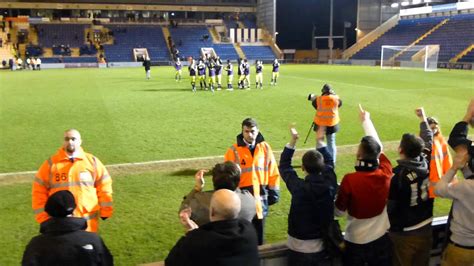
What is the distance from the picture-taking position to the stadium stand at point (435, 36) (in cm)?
4759

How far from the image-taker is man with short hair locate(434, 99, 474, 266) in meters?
3.87

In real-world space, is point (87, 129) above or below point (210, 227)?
below

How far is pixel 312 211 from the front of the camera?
4102mm

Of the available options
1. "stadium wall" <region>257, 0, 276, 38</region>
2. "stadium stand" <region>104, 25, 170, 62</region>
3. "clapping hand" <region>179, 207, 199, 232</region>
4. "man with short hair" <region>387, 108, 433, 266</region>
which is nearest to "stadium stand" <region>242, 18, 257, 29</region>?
"stadium wall" <region>257, 0, 276, 38</region>

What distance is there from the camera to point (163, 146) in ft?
40.0

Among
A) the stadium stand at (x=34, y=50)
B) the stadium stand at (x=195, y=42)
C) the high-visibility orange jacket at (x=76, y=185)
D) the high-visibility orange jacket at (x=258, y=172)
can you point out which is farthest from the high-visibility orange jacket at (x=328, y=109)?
the stadium stand at (x=34, y=50)

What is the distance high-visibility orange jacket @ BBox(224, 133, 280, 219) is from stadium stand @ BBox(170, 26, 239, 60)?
56628 millimetres

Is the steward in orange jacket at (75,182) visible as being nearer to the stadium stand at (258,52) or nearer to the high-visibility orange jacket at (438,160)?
the high-visibility orange jacket at (438,160)

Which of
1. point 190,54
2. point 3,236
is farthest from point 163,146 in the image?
point 190,54

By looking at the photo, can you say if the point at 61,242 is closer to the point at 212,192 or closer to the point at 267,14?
the point at 212,192

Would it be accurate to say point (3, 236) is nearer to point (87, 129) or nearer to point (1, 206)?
point (1, 206)

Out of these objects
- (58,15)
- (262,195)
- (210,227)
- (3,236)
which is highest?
(58,15)

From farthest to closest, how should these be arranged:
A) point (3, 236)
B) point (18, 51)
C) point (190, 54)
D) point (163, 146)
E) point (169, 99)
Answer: point (190, 54) → point (18, 51) → point (169, 99) → point (163, 146) → point (3, 236)

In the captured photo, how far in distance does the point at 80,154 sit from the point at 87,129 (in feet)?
32.6
